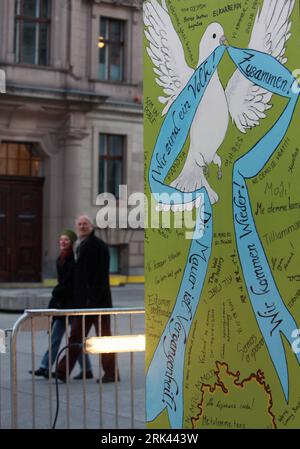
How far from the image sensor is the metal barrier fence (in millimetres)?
5398

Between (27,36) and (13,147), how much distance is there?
13.2 feet

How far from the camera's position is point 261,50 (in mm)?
2721

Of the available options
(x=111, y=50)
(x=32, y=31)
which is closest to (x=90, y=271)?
(x=32, y=31)

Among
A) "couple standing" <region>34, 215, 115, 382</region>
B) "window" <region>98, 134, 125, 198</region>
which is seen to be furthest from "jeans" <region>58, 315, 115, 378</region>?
"window" <region>98, 134, 125, 198</region>

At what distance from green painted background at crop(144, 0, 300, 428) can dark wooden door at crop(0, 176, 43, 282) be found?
2596cm

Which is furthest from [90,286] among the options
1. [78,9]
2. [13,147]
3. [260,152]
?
[78,9]

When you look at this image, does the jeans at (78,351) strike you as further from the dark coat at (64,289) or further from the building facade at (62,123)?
the building facade at (62,123)

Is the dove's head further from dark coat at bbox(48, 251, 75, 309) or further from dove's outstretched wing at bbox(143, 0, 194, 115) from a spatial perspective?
dark coat at bbox(48, 251, 75, 309)

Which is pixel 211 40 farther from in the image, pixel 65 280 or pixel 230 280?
pixel 65 280

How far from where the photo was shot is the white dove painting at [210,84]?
8.73 ft

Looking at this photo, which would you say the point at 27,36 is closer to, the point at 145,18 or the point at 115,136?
the point at 115,136

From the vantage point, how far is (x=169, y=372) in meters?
3.21

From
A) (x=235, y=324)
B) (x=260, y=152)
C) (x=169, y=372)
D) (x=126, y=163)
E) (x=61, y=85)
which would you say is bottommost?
(x=169, y=372)

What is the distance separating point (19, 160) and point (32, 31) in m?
4.70
